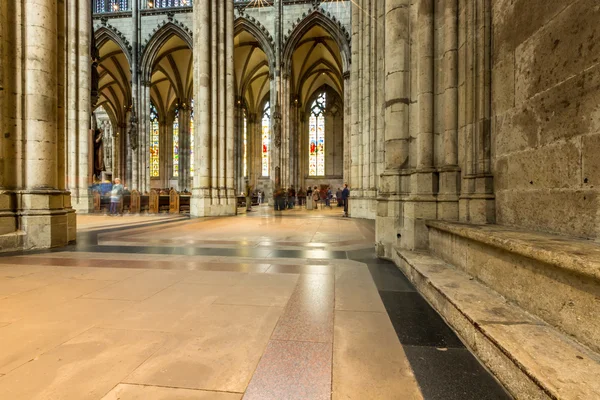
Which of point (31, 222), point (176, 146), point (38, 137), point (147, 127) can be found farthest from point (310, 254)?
point (176, 146)

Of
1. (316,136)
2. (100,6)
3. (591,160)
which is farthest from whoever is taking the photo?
(316,136)

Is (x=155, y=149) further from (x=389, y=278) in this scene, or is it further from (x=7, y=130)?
(x=389, y=278)

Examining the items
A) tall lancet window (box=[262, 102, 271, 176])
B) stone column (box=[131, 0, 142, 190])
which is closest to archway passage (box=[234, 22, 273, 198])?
tall lancet window (box=[262, 102, 271, 176])

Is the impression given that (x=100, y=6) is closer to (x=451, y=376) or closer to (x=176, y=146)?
(x=176, y=146)

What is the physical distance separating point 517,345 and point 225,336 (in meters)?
1.69

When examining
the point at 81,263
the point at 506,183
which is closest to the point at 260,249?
the point at 81,263

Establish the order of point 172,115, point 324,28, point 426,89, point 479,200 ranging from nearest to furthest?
point 479,200 < point 426,89 < point 324,28 < point 172,115

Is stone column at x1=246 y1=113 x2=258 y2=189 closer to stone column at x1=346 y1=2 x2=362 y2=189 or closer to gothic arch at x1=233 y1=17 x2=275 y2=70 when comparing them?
gothic arch at x1=233 y1=17 x2=275 y2=70

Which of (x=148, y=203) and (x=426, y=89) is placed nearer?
(x=426, y=89)

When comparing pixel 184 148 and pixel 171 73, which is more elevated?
pixel 171 73

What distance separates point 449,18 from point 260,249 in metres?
4.40

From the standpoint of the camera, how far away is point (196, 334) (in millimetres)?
2150

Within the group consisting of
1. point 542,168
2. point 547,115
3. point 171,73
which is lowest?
point 542,168

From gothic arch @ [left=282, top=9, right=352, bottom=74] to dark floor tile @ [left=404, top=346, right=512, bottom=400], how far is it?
2508 centimetres
